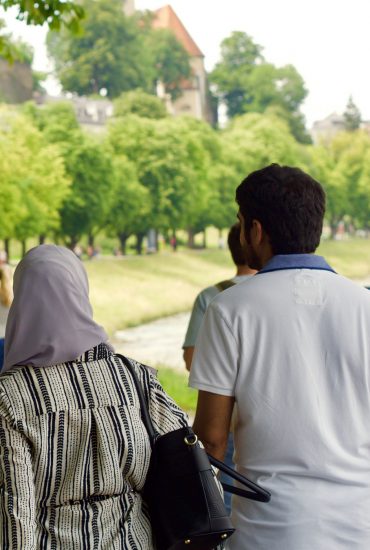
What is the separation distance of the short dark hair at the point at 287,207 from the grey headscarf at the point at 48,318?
0.44 m

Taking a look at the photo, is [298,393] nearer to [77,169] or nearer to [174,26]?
[77,169]

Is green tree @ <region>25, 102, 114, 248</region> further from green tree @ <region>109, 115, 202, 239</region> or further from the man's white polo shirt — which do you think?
the man's white polo shirt

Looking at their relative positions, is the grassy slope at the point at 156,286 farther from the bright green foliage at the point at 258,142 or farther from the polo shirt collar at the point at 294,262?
the polo shirt collar at the point at 294,262

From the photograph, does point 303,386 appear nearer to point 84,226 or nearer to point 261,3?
point 84,226

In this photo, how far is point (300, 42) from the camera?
43.1 ft

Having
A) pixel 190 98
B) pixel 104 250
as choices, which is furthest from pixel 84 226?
pixel 190 98

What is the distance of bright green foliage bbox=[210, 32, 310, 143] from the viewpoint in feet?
43.0

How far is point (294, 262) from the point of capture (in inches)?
86.1

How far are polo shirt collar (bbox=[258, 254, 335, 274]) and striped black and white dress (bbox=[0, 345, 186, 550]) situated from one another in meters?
0.42

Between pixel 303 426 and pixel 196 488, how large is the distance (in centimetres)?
26

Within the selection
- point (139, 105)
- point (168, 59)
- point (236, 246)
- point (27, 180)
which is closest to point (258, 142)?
point (168, 59)

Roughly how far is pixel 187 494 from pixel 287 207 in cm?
66

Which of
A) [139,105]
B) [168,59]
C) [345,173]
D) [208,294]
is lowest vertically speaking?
[345,173]

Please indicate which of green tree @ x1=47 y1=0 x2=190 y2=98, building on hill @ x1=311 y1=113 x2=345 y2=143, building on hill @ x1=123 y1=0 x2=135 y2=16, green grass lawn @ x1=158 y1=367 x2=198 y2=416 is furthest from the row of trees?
green grass lawn @ x1=158 y1=367 x2=198 y2=416
